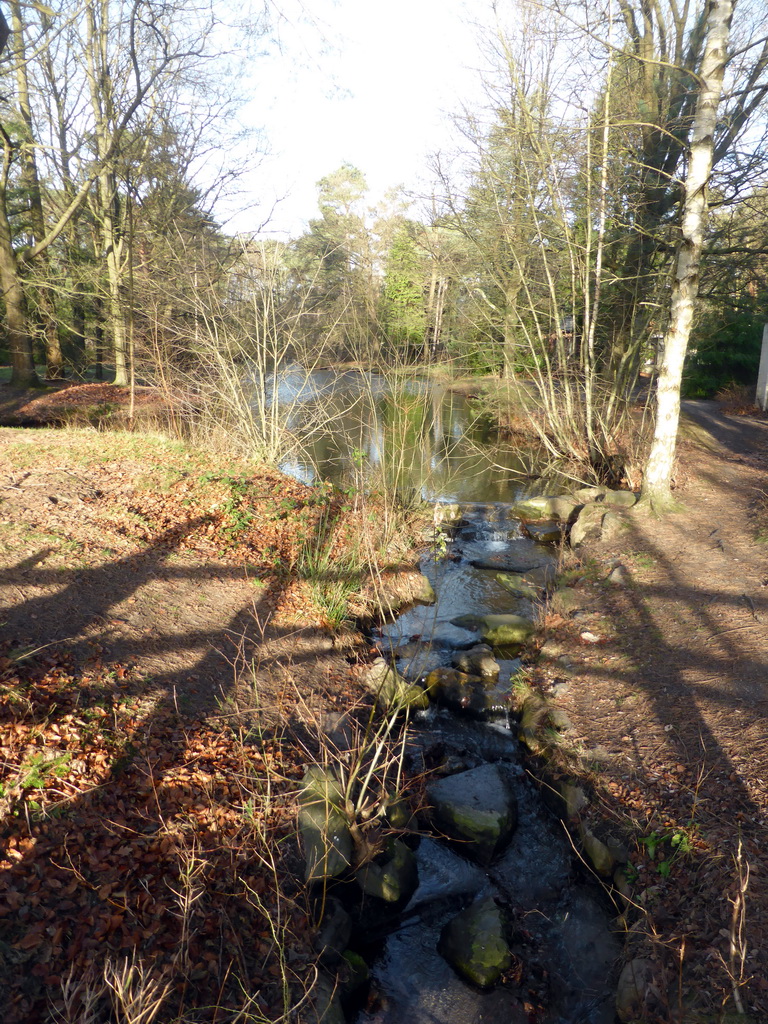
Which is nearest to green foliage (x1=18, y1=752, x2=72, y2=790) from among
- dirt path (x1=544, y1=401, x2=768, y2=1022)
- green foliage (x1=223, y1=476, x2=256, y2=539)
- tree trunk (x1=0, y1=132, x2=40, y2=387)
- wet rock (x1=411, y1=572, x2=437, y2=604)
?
dirt path (x1=544, y1=401, x2=768, y2=1022)

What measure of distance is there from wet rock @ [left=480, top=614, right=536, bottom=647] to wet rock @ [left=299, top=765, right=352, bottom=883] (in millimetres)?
3648

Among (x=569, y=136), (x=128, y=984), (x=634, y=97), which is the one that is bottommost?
(x=128, y=984)

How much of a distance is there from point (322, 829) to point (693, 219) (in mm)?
8223

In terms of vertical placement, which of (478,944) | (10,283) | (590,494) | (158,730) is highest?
(10,283)

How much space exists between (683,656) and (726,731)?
4.17 ft

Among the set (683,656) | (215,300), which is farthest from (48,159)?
(683,656)

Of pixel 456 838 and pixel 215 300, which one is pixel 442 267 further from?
pixel 456 838

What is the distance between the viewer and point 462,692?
6.62 meters

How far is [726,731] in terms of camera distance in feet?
Answer: 15.3

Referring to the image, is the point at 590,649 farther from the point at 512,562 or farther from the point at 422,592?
the point at 512,562

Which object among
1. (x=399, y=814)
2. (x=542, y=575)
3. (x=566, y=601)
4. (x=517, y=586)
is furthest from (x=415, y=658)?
(x=542, y=575)

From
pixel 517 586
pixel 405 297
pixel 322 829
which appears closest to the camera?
pixel 322 829

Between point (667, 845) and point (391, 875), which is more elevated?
point (667, 845)

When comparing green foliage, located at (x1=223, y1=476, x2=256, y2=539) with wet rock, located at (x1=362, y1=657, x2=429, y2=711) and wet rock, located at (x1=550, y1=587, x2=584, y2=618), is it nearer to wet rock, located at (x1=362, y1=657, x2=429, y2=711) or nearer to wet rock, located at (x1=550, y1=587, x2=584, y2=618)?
wet rock, located at (x1=362, y1=657, x2=429, y2=711)
